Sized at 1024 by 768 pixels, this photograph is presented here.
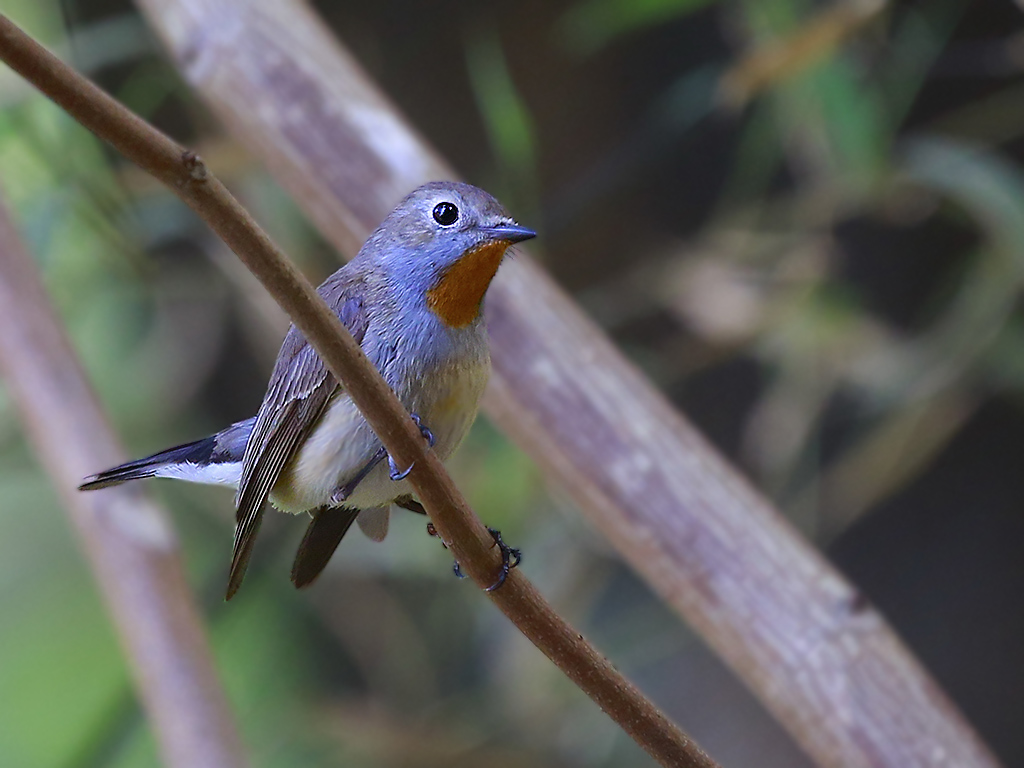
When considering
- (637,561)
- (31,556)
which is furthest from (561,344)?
(31,556)

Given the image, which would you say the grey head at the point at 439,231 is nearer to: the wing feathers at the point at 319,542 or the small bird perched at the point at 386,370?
the small bird perched at the point at 386,370

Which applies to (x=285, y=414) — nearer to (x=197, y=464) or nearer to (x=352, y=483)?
(x=352, y=483)

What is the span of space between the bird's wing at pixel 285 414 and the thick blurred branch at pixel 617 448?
30 cm

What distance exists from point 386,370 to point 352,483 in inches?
6.8

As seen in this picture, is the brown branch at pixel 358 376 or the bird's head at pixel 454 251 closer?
the brown branch at pixel 358 376

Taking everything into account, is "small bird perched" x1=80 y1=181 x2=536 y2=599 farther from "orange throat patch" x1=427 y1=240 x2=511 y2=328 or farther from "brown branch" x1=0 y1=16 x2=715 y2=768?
"brown branch" x1=0 y1=16 x2=715 y2=768

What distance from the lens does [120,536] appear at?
179 centimetres

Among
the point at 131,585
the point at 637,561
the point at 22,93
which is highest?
the point at 22,93

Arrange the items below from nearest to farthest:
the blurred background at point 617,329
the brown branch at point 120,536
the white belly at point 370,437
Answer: the white belly at point 370,437, the brown branch at point 120,536, the blurred background at point 617,329

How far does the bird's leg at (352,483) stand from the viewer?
1314 mm

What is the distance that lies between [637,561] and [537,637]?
67cm

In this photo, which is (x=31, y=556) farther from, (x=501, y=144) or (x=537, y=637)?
(x=537, y=637)

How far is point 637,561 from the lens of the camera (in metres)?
1.62

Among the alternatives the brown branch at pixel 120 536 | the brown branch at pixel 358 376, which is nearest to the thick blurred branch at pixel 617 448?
the brown branch at pixel 120 536
